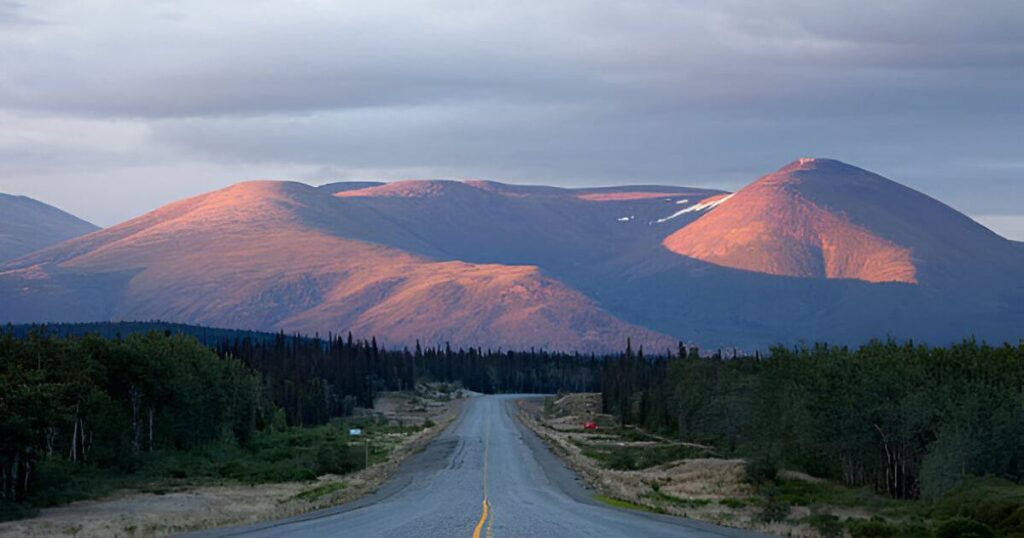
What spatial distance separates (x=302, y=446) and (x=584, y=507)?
184ft

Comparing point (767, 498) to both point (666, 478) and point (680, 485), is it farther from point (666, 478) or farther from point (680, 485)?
point (666, 478)

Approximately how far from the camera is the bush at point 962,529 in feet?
138

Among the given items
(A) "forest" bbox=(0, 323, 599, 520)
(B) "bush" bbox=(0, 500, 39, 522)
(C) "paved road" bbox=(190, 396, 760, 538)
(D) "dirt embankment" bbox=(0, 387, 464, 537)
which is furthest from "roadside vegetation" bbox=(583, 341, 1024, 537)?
(A) "forest" bbox=(0, 323, 599, 520)

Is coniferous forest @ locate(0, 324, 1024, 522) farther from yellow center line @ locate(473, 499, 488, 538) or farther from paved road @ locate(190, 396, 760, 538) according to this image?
yellow center line @ locate(473, 499, 488, 538)

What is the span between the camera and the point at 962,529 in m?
42.4

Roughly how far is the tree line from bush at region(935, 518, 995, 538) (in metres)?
16.9

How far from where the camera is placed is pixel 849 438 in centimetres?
7469

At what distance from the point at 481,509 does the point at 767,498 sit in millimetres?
19773

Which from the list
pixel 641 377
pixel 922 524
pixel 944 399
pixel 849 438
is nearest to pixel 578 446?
pixel 849 438

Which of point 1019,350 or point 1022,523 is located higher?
point 1019,350

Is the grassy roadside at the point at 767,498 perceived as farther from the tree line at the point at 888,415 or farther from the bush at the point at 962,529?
the tree line at the point at 888,415

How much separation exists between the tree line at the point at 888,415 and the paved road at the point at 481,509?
1537 cm

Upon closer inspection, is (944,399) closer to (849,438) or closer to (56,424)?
(849,438)

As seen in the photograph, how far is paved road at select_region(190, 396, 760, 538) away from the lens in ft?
134
